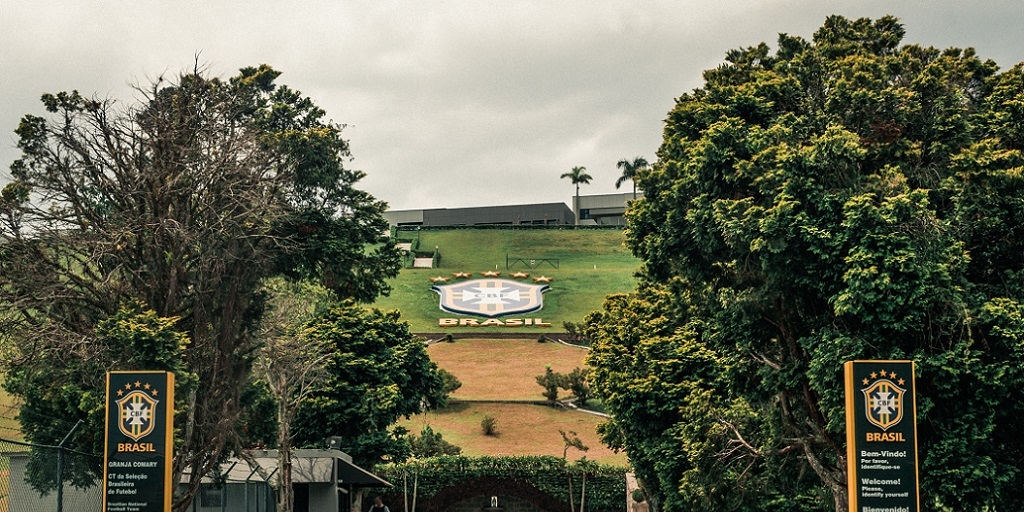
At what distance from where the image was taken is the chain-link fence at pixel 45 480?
13.4m

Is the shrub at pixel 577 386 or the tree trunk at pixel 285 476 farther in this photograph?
the shrub at pixel 577 386

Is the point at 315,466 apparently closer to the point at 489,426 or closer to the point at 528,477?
the point at 528,477

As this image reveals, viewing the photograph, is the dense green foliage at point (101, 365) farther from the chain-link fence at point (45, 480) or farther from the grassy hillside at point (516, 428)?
the grassy hillside at point (516, 428)

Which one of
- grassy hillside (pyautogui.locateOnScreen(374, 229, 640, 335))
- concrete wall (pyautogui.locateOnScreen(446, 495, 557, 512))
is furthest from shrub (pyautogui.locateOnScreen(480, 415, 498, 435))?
grassy hillside (pyautogui.locateOnScreen(374, 229, 640, 335))

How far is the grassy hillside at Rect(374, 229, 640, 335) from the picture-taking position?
294ft

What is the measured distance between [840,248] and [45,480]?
14.3 metres

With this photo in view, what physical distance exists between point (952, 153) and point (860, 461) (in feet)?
24.4

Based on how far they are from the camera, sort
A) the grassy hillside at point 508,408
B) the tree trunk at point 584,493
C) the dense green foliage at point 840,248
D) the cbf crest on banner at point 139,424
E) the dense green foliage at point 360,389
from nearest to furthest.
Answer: the cbf crest on banner at point 139,424 → the dense green foliage at point 840,248 → the dense green foliage at point 360,389 → the tree trunk at point 584,493 → the grassy hillside at point 508,408

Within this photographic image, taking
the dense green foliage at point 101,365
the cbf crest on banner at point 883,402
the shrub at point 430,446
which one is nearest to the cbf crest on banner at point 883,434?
the cbf crest on banner at point 883,402

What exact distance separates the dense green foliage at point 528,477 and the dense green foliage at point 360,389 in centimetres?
254

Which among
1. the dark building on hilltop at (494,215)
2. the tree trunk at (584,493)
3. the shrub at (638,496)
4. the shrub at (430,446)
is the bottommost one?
the tree trunk at (584,493)

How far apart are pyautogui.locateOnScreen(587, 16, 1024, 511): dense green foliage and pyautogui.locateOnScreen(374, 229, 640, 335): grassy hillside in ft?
186

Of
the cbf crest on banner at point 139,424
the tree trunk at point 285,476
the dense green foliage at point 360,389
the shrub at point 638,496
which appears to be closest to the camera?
the cbf crest on banner at point 139,424

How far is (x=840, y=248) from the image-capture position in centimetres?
2005
